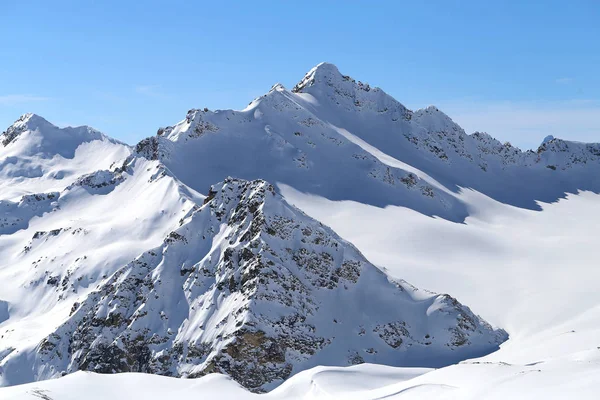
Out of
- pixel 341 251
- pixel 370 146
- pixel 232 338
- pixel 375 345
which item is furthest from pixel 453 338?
pixel 370 146

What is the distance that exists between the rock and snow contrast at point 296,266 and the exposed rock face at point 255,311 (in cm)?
15

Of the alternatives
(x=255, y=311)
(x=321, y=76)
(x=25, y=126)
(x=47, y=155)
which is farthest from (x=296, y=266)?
(x=25, y=126)

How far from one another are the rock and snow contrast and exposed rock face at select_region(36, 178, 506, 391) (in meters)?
0.15

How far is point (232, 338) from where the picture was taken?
4506cm

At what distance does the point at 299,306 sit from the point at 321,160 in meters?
50.9

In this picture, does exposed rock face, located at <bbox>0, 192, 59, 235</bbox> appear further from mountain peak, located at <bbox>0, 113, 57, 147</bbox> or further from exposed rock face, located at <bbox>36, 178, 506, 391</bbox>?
mountain peak, located at <bbox>0, 113, 57, 147</bbox>

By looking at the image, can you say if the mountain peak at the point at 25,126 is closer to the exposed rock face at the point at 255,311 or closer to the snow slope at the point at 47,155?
the snow slope at the point at 47,155

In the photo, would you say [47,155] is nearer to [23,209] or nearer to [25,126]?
[25,126]

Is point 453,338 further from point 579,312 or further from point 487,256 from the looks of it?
point 487,256

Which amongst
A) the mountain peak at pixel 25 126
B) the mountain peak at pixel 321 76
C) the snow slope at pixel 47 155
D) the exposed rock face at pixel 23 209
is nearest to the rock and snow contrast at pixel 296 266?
the exposed rock face at pixel 23 209

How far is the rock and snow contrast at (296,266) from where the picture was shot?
43438 millimetres

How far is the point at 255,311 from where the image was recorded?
46.4 metres

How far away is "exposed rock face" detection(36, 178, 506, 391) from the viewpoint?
46000 mm

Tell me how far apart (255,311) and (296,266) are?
6.03 metres
